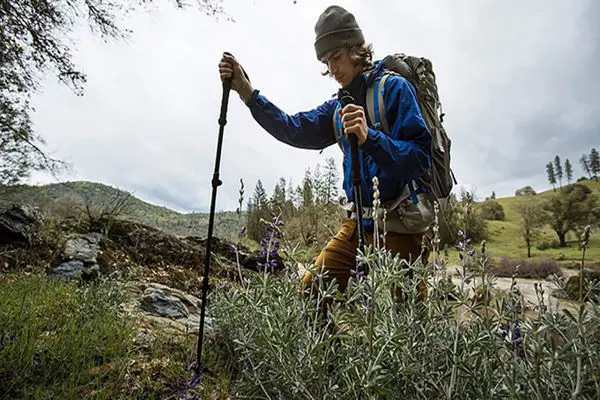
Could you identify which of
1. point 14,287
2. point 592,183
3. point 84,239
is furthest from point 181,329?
point 592,183

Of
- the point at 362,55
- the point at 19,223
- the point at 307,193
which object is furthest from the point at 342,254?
the point at 307,193

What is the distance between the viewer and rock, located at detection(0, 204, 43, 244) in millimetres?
4949

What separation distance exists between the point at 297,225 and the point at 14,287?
31.7 feet

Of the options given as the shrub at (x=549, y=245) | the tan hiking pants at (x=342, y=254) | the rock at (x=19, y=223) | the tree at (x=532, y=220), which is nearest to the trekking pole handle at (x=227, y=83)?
the tan hiking pants at (x=342, y=254)

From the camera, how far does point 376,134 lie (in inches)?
80.5

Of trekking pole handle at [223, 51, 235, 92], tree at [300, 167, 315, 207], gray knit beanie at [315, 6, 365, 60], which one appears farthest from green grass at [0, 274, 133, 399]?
tree at [300, 167, 315, 207]

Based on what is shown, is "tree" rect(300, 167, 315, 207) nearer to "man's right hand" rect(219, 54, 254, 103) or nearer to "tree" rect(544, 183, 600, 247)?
"man's right hand" rect(219, 54, 254, 103)

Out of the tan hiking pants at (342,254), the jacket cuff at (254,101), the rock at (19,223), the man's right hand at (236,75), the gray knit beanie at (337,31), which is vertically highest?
the gray knit beanie at (337,31)

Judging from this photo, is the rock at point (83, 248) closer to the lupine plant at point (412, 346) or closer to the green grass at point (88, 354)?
the green grass at point (88, 354)

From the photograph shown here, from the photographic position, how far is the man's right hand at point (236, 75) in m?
2.75

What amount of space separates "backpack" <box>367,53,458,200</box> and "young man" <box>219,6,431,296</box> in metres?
0.06

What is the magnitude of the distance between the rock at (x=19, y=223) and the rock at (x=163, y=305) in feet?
9.37

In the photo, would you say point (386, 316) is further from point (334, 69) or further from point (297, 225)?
point (297, 225)

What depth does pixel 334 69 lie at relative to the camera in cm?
276
